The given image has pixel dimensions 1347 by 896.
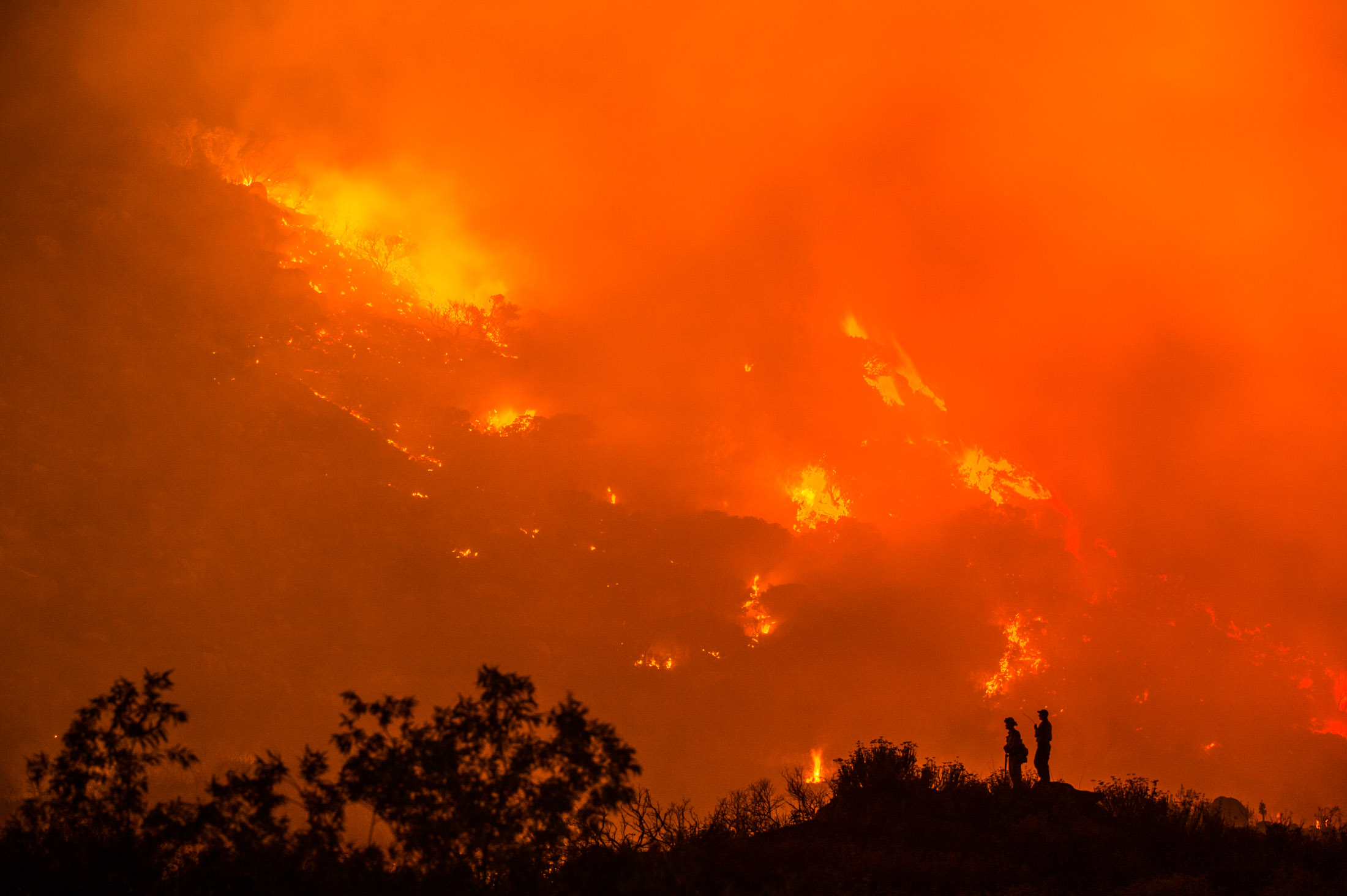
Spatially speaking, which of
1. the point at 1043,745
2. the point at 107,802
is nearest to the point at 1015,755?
the point at 1043,745

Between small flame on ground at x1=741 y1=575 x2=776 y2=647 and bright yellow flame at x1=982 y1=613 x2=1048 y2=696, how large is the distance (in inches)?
708

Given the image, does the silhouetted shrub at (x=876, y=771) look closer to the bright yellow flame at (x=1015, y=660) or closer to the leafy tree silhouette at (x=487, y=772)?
the leafy tree silhouette at (x=487, y=772)

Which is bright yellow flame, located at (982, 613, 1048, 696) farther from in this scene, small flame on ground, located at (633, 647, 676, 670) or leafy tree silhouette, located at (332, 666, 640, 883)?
leafy tree silhouette, located at (332, 666, 640, 883)

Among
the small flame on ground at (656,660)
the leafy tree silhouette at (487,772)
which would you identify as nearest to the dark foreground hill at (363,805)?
the leafy tree silhouette at (487,772)

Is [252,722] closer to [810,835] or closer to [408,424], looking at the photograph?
[408,424]

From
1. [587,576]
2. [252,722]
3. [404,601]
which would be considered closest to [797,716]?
[587,576]

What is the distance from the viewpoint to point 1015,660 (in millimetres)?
83438

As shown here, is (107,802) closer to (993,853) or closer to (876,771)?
(993,853)

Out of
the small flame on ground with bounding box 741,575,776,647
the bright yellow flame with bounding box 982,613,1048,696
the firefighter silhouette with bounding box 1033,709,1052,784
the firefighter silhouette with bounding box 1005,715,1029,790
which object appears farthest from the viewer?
the small flame on ground with bounding box 741,575,776,647

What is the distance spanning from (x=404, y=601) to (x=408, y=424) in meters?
15.9

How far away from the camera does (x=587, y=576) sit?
80.8m

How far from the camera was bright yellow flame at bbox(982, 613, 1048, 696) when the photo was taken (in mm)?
81438

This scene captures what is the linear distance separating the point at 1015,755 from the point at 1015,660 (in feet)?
209

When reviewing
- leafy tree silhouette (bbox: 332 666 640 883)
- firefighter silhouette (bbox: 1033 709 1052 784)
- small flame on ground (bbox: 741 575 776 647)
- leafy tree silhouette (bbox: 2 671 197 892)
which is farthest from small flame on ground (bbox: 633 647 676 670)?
leafy tree silhouette (bbox: 332 666 640 883)
